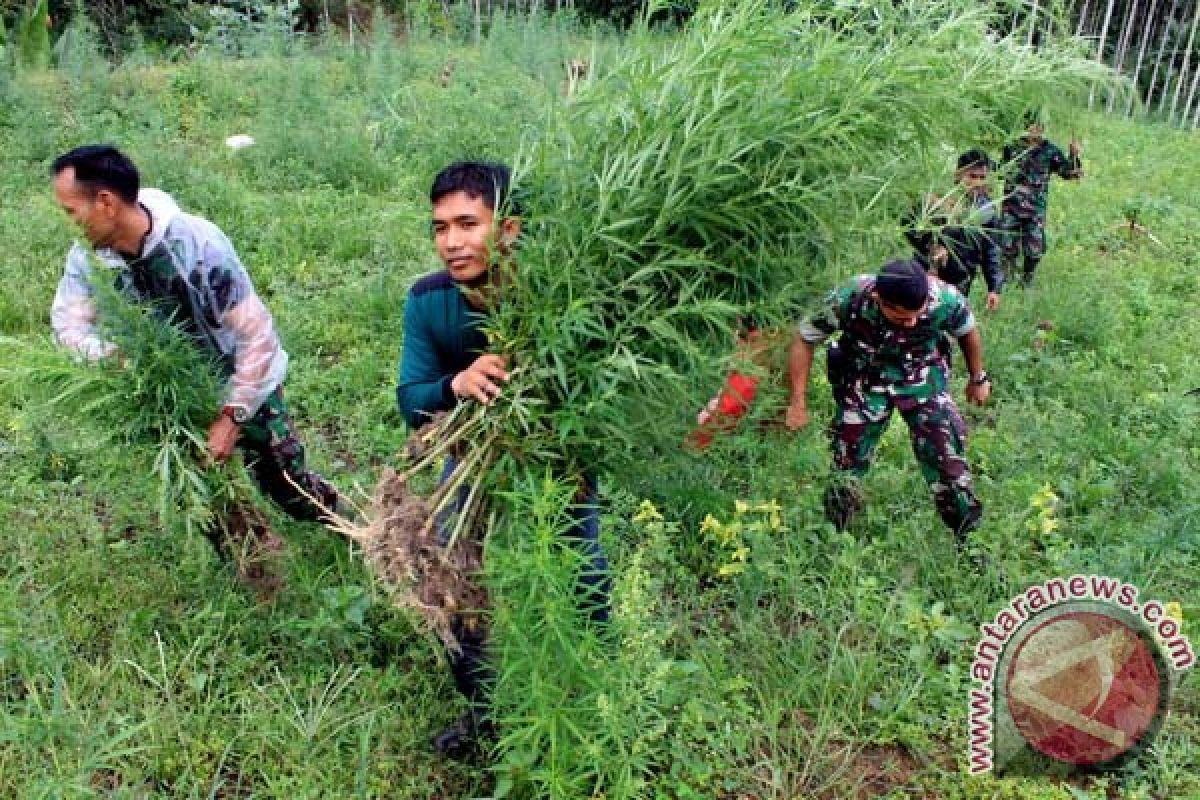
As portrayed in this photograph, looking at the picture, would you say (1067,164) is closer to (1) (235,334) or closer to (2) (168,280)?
(1) (235,334)

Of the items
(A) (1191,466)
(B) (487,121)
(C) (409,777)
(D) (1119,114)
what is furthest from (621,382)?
(D) (1119,114)

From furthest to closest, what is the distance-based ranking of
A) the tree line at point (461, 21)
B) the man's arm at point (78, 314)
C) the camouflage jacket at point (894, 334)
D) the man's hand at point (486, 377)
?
the tree line at point (461, 21) → the camouflage jacket at point (894, 334) → the man's arm at point (78, 314) → the man's hand at point (486, 377)

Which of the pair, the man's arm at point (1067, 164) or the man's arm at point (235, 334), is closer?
the man's arm at point (235, 334)

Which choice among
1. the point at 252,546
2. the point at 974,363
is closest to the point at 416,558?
the point at 252,546

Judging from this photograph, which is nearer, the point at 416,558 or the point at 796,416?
the point at 416,558

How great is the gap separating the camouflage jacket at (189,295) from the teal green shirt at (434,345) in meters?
0.75

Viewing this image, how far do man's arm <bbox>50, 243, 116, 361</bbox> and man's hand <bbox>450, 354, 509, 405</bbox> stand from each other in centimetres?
120

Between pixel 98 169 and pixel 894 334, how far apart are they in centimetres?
272

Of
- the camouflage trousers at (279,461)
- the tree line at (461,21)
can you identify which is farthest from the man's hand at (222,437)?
the tree line at (461,21)

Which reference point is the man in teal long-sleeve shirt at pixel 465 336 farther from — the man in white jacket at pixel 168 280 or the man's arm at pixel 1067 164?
the man's arm at pixel 1067 164

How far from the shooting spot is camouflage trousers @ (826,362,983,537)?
3.51 meters

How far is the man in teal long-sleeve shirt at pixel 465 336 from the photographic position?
A: 2.19 metres

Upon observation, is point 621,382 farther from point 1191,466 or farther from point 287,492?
point 1191,466

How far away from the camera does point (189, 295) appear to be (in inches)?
113
